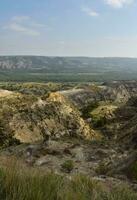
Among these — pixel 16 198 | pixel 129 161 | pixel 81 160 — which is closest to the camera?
pixel 16 198

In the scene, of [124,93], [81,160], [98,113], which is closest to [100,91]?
[124,93]

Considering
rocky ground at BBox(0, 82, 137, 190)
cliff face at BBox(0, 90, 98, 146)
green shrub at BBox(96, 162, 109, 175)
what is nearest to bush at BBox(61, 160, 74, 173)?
rocky ground at BBox(0, 82, 137, 190)

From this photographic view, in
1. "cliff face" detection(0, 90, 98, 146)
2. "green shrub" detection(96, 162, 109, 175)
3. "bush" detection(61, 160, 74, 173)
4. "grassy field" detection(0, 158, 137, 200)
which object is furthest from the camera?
"cliff face" detection(0, 90, 98, 146)

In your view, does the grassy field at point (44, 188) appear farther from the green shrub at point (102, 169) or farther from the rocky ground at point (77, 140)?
the green shrub at point (102, 169)

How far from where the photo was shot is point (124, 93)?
55.5 metres

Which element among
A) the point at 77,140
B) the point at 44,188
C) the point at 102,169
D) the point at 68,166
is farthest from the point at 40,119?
the point at 44,188

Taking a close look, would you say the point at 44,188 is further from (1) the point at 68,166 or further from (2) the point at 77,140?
(2) the point at 77,140

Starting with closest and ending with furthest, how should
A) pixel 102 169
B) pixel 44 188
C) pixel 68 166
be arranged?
pixel 44 188 < pixel 102 169 < pixel 68 166

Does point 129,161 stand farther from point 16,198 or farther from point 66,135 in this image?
point 66,135

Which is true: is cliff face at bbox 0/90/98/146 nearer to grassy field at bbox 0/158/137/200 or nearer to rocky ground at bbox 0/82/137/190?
rocky ground at bbox 0/82/137/190

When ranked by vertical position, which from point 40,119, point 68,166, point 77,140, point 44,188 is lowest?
point 77,140

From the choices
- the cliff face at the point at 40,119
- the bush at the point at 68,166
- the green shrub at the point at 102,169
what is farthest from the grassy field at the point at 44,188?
the cliff face at the point at 40,119

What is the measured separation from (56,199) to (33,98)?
58.9 feet

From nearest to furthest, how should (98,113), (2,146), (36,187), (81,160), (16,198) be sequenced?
(16,198), (36,187), (81,160), (2,146), (98,113)
